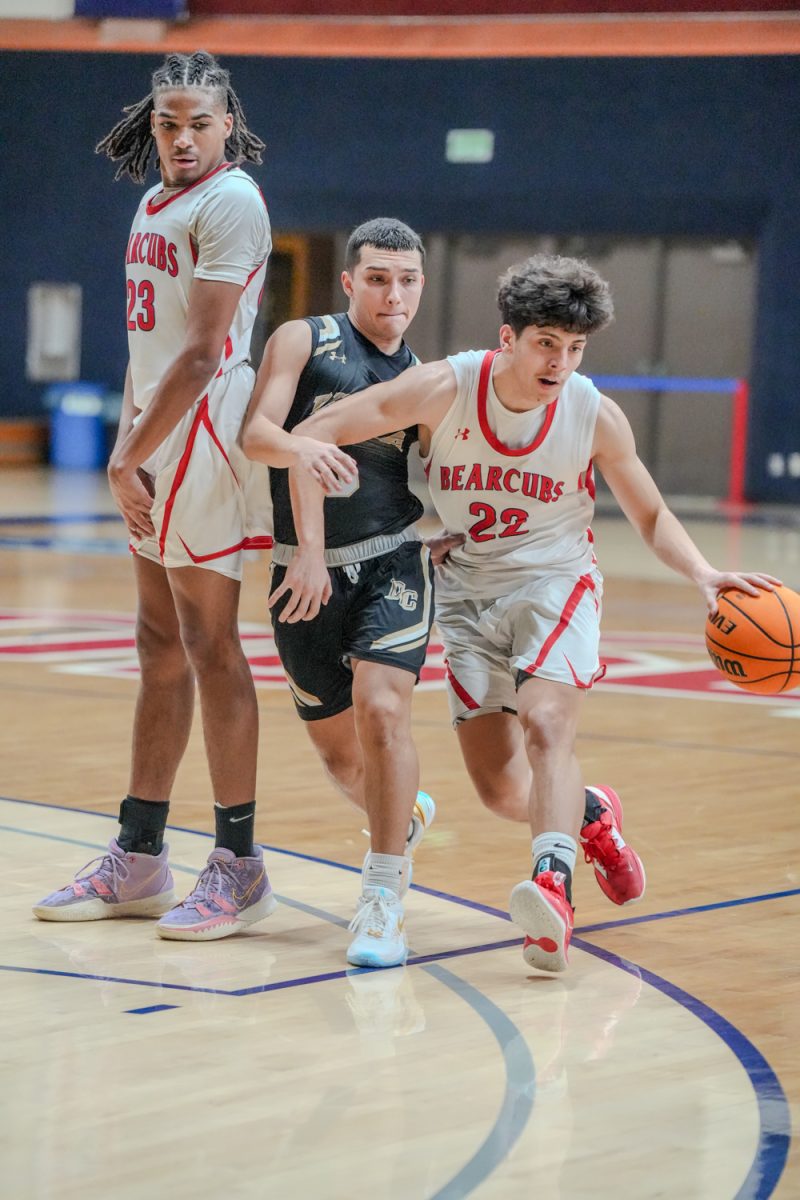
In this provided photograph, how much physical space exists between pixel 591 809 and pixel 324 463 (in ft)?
3.39

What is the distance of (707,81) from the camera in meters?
17.1

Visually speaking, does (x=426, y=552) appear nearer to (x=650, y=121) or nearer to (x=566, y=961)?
(x=566, y=961)

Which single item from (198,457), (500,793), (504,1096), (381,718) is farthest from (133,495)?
(504,1096)

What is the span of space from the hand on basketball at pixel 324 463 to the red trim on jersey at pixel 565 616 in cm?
54

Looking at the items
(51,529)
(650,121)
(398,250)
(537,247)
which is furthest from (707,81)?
(398,250)

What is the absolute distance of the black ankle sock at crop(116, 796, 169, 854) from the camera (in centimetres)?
403

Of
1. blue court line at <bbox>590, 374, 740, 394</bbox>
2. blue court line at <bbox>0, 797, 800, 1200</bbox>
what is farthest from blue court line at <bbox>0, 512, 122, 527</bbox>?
blue court line at <bbox>0, 797, 800, 1200</bbox>

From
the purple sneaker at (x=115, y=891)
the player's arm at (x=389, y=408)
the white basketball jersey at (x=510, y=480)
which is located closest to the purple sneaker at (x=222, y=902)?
the purple sneaker at (x=115, y=891)

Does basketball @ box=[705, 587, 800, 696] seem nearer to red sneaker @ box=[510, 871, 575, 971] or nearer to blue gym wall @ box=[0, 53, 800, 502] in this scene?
red sneaker @ box=[510, 871, 575, 971]

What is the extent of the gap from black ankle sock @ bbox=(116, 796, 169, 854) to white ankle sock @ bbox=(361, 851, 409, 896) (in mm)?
536

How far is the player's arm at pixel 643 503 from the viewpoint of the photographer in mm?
3891

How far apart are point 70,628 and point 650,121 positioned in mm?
10572

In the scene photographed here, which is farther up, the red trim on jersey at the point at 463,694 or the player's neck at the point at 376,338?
the player's neck at the point at 376,338

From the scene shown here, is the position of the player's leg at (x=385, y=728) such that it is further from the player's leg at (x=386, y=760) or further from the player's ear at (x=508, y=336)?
the player's ear at (x=508, y=336)
